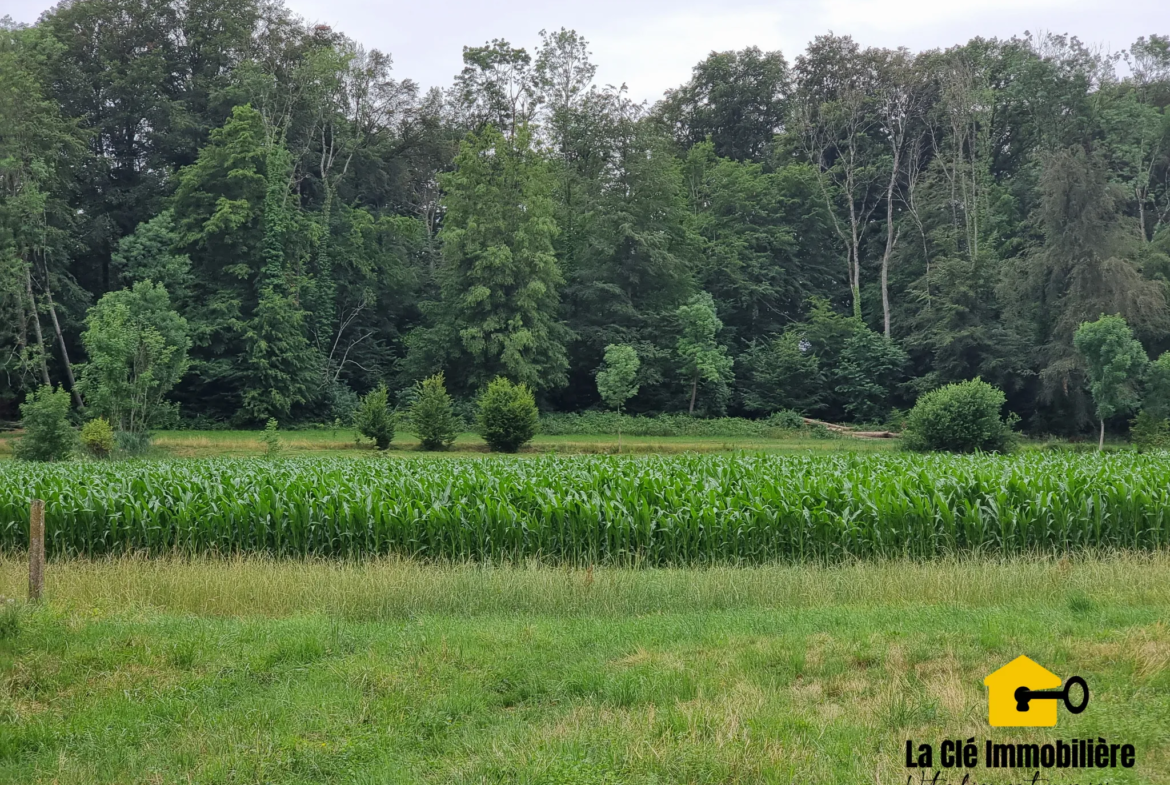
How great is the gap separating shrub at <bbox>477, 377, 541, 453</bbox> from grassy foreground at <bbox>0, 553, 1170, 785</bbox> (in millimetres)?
21358

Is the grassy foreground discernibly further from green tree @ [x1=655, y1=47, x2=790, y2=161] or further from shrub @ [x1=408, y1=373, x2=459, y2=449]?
green tree @ [x1=655, y1=47, x2=790, y2=161]

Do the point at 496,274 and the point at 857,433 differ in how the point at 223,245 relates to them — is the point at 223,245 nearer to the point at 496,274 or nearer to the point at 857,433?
the point at 496,274

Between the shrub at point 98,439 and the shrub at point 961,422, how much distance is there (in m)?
25.8

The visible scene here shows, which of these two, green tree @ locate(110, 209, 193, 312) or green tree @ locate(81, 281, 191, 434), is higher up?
green tree @ locate(110, 209, 193, 312)

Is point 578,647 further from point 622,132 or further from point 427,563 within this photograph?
point 622,132

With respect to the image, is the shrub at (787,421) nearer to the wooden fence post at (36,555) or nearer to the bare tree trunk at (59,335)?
the bare tree trunk at (59,335)

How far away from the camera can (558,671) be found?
593 cm

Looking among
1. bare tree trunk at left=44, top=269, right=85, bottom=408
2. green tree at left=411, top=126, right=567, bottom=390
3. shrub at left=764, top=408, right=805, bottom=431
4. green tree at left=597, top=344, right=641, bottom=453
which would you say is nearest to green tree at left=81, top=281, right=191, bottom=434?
bare tree trunk at left=44, top=269, right=85, bottom=408

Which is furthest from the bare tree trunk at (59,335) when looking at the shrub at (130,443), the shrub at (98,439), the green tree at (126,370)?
the shrub at (130,443)

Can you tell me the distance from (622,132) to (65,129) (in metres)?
28.5

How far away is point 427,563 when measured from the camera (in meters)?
10.8

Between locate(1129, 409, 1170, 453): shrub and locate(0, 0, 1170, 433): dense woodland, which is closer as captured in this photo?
locate(1129, 409, 1170, 453): shrub

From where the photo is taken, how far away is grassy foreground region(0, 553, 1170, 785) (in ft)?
14.5

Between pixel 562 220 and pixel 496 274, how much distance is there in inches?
373
